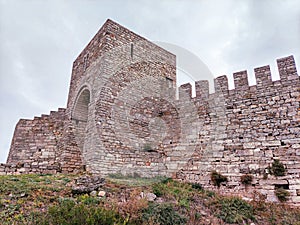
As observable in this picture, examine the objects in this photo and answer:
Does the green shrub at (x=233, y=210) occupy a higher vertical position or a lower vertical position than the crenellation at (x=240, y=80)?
lower

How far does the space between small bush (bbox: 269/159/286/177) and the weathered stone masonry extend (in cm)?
13

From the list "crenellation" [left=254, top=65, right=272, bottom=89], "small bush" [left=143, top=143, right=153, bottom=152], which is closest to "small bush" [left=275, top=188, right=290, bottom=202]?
"crenellation" [left=254, top=65, right=272, bottom=89]

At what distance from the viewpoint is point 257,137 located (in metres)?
6.66

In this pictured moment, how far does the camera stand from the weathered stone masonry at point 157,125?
648 cm

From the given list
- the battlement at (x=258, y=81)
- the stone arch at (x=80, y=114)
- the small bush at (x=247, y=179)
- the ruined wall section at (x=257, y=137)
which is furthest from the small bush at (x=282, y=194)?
the stone arch at (x=80, y=114)

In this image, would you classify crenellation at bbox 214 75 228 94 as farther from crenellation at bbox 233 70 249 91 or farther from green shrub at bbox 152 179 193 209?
green shrub at bbox 152 179 193 209

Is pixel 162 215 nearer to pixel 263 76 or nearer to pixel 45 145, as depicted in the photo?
pixel 263 76

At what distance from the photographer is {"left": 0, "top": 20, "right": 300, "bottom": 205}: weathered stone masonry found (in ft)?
21.2

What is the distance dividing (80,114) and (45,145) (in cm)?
184

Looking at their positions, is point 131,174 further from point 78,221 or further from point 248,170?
point 78,221

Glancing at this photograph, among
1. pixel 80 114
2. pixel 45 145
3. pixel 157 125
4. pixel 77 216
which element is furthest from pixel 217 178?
pixel 45 145

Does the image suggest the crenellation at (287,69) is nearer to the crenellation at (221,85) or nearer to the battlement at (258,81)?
the battlement at (258,81)

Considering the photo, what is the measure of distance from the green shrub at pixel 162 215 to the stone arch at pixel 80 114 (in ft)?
18.3

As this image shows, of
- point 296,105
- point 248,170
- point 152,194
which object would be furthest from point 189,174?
point 296,105
